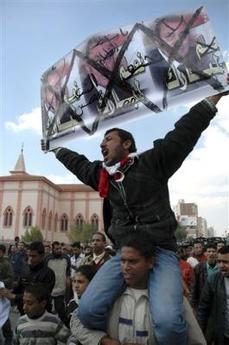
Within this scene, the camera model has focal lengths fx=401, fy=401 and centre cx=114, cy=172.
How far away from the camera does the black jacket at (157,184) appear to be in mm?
2506

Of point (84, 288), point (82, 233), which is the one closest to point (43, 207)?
point (82, 233)

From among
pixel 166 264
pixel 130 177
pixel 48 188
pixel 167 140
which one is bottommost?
pixel 166 264

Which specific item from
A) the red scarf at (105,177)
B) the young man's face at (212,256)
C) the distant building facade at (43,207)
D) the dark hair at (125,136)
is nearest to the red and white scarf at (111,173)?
the red scarf at (105,177)

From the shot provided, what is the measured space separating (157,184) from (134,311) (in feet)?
2.58

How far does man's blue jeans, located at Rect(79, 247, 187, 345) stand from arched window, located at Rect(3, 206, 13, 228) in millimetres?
58535

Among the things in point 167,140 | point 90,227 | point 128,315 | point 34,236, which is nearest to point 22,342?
point 128,315

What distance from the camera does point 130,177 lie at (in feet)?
8.48

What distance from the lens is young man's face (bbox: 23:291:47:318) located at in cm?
409

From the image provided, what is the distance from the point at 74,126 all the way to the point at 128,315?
1.55 m

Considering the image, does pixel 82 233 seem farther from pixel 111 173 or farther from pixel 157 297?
pixel 157 297

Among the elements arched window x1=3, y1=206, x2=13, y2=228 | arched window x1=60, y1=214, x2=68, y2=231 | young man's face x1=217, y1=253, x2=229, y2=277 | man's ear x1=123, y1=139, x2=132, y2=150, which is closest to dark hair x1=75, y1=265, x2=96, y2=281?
young man's face x1=217, y1=253, x2=229, y2=277

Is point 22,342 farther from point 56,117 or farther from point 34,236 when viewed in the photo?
point 34,236

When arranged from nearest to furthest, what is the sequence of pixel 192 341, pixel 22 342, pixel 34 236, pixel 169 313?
pixel 169 313, pixel 192 341, pixel 22 342, pixel 34 236

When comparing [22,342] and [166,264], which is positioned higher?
[166,264]
